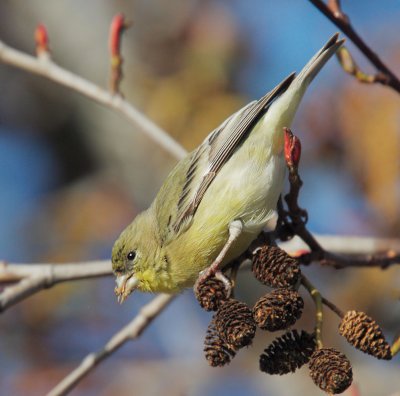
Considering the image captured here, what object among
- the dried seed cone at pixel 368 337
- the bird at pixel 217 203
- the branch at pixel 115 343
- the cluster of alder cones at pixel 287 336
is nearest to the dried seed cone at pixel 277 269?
the cluster of alder cones at pixel 287 336

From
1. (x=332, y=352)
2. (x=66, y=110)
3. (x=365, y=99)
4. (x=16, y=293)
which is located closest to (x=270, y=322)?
(x=332, y=352)

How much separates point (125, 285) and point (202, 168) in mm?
687

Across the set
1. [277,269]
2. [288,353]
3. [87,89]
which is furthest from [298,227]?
[87,89]

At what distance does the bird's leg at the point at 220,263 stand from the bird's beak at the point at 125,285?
0.54 m

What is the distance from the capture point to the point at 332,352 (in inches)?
78.2

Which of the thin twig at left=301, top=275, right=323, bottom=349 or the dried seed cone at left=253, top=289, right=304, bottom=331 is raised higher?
the dried seed cone at left=253, top=289, right=304, bottom=331

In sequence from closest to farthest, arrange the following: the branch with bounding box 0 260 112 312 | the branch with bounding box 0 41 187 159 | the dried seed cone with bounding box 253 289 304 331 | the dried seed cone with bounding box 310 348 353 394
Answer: the dried seed cone with bounding box 310 348 353 394, the dried seed cone with bounding box 253 289 304 331, the branch with bounding box 0 260 112 312, the branch with bounding box 0 41 187 159

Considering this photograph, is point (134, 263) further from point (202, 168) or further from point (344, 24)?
point (344, 24)

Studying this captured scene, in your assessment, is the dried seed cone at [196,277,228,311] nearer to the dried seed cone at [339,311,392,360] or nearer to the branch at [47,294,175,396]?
the dried seed cone at [339,311,392,360]

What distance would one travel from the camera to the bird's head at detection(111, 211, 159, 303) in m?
3.08

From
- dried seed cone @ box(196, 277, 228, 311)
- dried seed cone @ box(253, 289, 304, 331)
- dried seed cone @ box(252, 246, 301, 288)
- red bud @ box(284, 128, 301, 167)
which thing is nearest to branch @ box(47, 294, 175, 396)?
dried seed cone @ box(196, 277, 228, 311)

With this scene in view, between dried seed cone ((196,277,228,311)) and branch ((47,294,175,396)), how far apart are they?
24.6 inches

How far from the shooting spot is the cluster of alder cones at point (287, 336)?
1960 mm

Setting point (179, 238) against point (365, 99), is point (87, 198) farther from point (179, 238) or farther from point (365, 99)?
point (179, 238)
